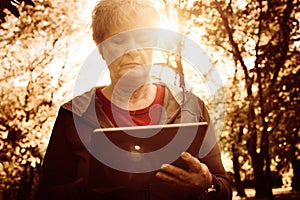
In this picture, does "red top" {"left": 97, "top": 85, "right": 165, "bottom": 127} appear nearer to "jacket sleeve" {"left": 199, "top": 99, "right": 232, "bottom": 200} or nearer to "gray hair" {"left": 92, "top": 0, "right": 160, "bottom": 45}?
"jacket sleeve" {"left": 199, "top": 99, "right": 232, "bottom": 200}

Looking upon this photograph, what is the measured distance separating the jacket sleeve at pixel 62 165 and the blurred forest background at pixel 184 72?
1266 cm

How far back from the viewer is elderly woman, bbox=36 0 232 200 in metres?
2.07

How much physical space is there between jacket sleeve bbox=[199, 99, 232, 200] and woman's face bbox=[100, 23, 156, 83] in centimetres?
35

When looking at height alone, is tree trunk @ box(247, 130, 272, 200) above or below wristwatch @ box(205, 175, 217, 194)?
below

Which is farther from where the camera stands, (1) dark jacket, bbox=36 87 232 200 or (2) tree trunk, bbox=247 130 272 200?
(2) tree trunk, bbox=247 130 272 200

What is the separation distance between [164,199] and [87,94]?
0.71 m

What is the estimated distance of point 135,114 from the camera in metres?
2.38

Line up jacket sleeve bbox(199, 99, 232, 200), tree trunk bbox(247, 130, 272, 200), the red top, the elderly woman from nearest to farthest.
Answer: the elderly woman → jacket sleeve bbox(199, 99, 232, 200) → the red top → tree trunk bbox(247, 130, 272, 200)

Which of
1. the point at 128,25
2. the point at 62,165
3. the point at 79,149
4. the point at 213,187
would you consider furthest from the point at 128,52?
the point at 213,187

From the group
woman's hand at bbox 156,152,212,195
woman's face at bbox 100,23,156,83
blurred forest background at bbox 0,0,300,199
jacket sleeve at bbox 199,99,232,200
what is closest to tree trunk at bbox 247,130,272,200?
blurred forest background at bbox 0,0,300,199

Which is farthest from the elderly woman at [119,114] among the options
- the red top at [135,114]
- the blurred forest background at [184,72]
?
the blurred forest background at [184,72]

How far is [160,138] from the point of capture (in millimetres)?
2008

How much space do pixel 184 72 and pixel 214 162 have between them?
68.5ft

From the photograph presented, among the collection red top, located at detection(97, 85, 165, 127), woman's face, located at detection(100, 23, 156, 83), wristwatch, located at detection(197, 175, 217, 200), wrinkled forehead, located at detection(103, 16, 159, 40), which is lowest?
wristwatch, located at detection(197, 175, 217, 200)
